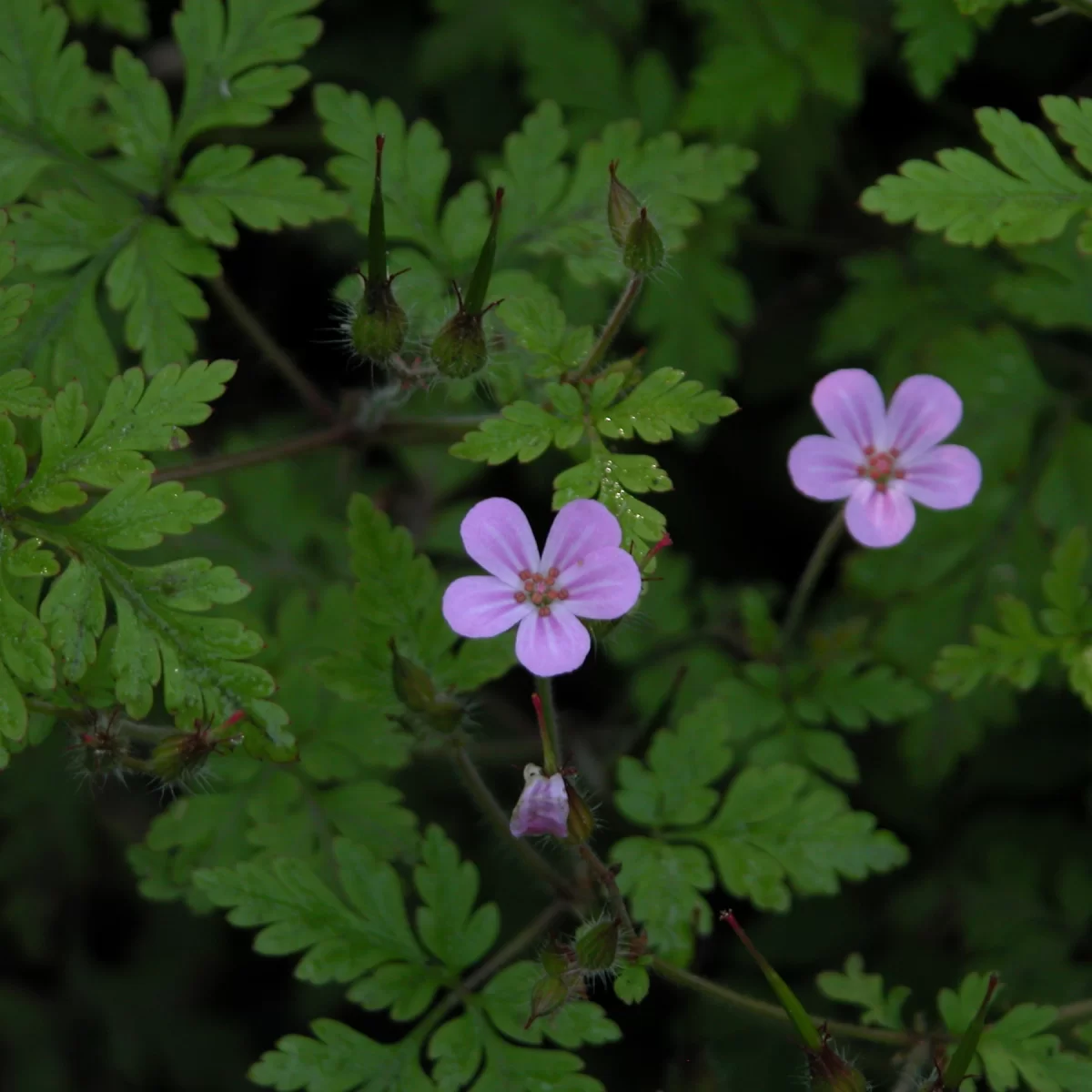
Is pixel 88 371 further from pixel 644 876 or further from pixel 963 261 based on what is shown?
pixel 963 261

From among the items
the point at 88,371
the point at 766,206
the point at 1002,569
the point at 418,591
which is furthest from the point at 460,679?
the point at 766,206

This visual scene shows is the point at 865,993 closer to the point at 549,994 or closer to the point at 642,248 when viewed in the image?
the point at 549,994

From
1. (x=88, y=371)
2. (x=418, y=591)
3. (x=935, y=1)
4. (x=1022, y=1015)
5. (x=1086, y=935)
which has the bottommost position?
(x=1086, y=935)

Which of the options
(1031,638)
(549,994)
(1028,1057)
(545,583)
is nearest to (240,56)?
(545,583)

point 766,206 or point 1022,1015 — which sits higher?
point 766,206

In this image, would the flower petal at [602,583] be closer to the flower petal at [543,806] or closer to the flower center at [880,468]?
the flower petal at [543,806]

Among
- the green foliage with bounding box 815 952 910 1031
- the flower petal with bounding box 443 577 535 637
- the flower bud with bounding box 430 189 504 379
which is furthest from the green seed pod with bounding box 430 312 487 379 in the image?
the green foliage with bounding box 815 952 910 1031
